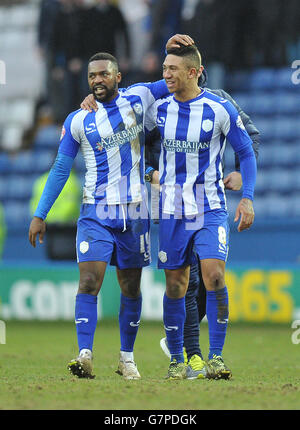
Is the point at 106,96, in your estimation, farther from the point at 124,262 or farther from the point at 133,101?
the point at 124,262

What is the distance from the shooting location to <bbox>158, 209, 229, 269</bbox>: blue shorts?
6.16 m

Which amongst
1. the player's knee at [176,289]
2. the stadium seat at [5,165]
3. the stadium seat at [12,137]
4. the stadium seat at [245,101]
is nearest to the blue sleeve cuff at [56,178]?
the player's knee at [176,289]

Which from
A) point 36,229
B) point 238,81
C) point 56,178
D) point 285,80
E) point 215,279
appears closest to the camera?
point 215,279

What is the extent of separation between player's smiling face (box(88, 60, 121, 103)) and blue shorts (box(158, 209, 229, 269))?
0.92 metres

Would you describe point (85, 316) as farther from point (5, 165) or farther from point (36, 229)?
point (5, 165)

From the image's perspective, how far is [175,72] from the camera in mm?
6266

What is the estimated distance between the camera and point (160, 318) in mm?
11617

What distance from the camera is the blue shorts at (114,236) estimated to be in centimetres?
623

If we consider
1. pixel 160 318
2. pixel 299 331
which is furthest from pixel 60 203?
pixel 299 331

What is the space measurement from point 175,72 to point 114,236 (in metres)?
1.13

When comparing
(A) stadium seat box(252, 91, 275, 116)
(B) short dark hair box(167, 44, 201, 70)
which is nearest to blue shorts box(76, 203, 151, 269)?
(B) short dark hair box(167, 44, 201, 70)

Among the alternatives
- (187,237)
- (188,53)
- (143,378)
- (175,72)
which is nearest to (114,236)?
(187,237)

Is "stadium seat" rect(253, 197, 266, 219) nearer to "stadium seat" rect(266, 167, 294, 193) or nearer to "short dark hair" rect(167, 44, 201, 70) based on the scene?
"stadium seat" rect(266, 167, 294, 193)

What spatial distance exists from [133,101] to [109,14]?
8.25 m
